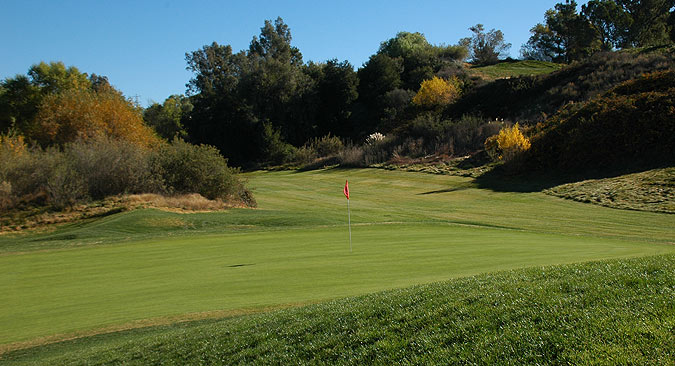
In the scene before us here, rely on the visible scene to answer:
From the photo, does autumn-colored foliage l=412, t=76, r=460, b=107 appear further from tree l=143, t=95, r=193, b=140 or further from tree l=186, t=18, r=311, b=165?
tree l=143, t=95, r=193, b=140

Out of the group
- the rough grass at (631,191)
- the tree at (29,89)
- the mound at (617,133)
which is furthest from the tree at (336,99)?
the rough grass at (631,191)

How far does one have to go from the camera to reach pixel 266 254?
13.1 meters

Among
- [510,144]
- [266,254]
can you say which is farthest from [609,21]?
[266,254]

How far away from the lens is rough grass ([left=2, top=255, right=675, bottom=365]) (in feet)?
12.7

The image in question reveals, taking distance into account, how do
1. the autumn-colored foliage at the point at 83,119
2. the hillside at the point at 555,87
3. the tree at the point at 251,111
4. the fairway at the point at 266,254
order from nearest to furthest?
the fairway at the point at 266,254 < the autumn-colored foliage at the point at 83,119 < the hillside at the point at 555,87 < the tree at the point at 251,111

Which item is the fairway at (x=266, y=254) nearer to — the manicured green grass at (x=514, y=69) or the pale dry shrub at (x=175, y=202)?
the pale dry shrub at (x=175, y=202)

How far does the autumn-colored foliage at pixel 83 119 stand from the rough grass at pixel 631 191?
100 ft

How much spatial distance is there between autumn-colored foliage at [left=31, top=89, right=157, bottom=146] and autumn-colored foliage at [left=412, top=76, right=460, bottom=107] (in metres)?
31.7

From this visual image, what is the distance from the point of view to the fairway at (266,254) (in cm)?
888

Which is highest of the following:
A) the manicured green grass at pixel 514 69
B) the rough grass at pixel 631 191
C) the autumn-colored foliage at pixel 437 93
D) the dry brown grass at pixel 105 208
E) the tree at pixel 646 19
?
the tree at pixel 646 19

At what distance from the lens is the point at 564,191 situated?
27.3 metres

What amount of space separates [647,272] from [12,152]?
29554mm

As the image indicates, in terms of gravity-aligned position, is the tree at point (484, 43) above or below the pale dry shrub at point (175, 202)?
above

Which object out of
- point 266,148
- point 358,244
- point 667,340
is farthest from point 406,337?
point 266,148
